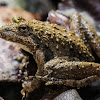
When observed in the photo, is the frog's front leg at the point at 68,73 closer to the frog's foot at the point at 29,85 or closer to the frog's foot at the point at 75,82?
the frog's foot at the point at 75,82

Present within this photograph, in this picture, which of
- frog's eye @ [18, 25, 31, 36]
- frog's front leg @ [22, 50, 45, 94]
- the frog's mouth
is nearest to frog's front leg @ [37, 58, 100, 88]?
frog's front leg @ [22, 50, 45, 94]

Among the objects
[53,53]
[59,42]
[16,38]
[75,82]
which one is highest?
[16,38]

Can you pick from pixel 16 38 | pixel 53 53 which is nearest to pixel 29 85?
pixel 53 53

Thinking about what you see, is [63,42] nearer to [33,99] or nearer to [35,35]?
[35,35]

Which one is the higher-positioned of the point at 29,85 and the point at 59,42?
the point at 59,42

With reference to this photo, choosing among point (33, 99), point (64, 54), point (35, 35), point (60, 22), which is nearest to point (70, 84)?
point (64, 54)

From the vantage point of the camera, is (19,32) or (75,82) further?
(19,32)

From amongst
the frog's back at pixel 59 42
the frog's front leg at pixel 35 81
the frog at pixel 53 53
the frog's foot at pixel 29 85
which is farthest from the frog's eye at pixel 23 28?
the frog's foot at pixel 29 85

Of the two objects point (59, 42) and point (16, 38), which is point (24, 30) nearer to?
point (16, 38)
